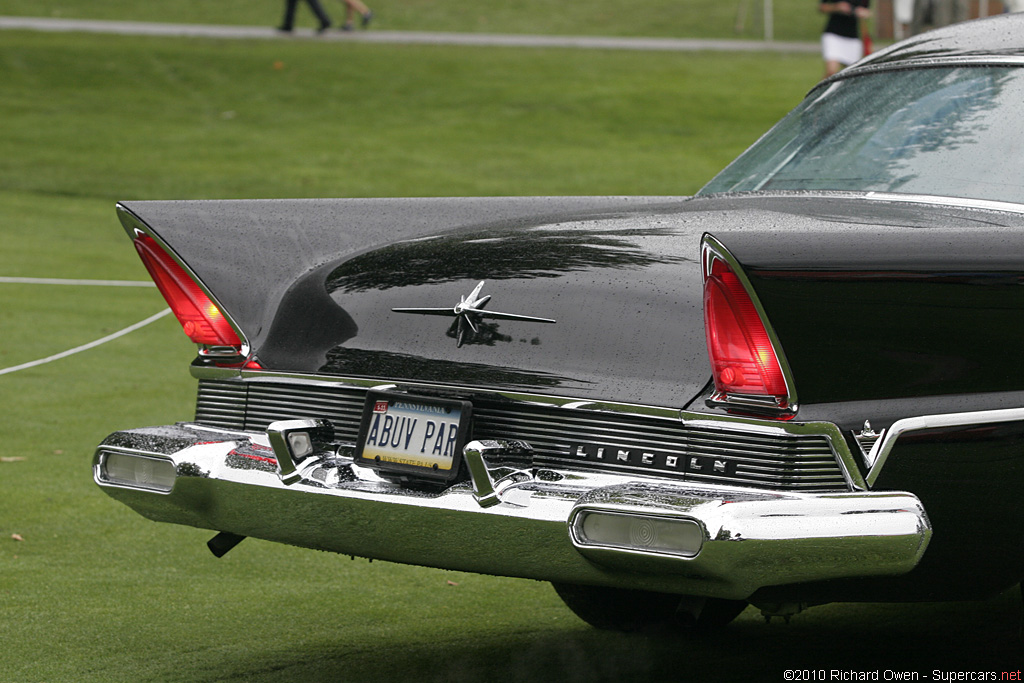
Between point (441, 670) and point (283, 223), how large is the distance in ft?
4.27

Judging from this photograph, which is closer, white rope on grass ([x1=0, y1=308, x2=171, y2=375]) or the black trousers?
white rope on grass ([x1=0, y1=308, x2=171, y2=375])

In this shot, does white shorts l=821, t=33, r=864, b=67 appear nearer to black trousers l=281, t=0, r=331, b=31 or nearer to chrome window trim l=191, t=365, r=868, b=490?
black trousers l=281, t=0, r=331, b=31

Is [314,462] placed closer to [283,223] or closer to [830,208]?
[283,223]

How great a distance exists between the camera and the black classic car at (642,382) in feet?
8.46

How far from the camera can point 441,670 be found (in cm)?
372

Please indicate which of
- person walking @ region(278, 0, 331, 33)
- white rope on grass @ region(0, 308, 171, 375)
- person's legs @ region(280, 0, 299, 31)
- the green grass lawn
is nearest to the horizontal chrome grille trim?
white rope on grass @ region(0, 308, 171, 375)

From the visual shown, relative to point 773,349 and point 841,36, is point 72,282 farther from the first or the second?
point 841,36

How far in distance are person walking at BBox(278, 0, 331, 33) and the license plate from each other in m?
23.3

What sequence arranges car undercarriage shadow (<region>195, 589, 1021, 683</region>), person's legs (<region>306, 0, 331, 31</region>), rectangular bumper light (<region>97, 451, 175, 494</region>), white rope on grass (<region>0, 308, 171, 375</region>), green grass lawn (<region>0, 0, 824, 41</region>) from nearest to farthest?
rectangular bumper light (<region>97, 451, 175, 494</region>)
car undercarriage shadow (<region>195, 589, 1021, 683</region>)
white rope on grass (<region>0, 308, 171, 375</region>)
person's legs (<region>306, 0, 331, 31</region>)
green grass lawn (<region>0, 0, 824, 41</region>)

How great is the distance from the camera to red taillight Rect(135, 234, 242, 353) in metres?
3.45

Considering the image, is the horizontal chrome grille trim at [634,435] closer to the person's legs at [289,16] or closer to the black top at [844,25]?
the black top at [844,25]

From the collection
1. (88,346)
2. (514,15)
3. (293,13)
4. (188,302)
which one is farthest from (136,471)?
(514,15)

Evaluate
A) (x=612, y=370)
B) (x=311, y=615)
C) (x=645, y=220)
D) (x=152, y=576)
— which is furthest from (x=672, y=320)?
(x=152, y=576)

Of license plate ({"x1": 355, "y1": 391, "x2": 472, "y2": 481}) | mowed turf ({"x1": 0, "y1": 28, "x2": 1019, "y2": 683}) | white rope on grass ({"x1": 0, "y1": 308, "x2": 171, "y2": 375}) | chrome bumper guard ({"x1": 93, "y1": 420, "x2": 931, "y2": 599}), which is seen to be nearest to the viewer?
chrome bumper guard ({"x1": 93, "y1": 420, "x2": 931, "y2": 599})
